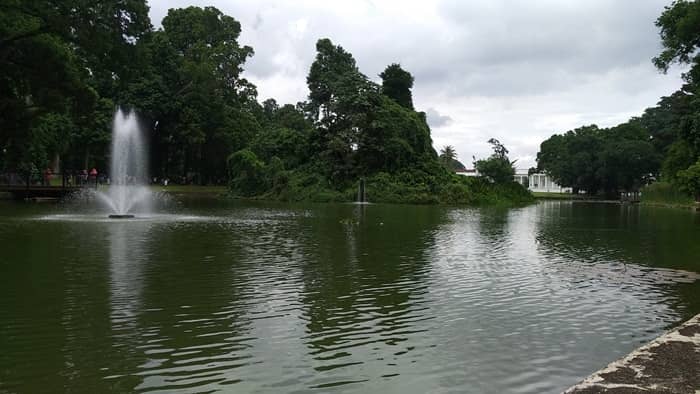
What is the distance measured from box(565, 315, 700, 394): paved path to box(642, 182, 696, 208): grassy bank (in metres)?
57.7

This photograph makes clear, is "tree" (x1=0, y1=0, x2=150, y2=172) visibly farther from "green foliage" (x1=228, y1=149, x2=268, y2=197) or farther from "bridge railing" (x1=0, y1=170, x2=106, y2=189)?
"green foliage" (x1=228, y1=149, x2=268, y2=197)

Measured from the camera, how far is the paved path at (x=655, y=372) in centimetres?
530

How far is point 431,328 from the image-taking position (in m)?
8.54

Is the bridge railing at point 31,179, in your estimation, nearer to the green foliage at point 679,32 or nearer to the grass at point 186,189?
the grass at point 186,189

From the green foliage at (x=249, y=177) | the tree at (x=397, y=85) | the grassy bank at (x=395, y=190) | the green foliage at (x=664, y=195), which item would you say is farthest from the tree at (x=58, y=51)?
the green foliage at (x=664, y=195)

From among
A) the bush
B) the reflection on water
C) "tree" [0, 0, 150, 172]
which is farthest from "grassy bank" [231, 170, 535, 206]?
the reflection on water

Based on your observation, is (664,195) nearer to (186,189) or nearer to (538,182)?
(186,189)

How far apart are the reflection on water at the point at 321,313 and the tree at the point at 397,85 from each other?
5587cm

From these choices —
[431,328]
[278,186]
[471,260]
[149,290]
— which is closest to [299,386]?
[431,328]

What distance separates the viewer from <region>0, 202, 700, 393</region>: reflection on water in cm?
648

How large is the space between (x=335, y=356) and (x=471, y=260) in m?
9.10

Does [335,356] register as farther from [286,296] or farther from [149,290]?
[149,290]

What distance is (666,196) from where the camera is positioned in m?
66.4

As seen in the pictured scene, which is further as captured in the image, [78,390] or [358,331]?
[358,331]
